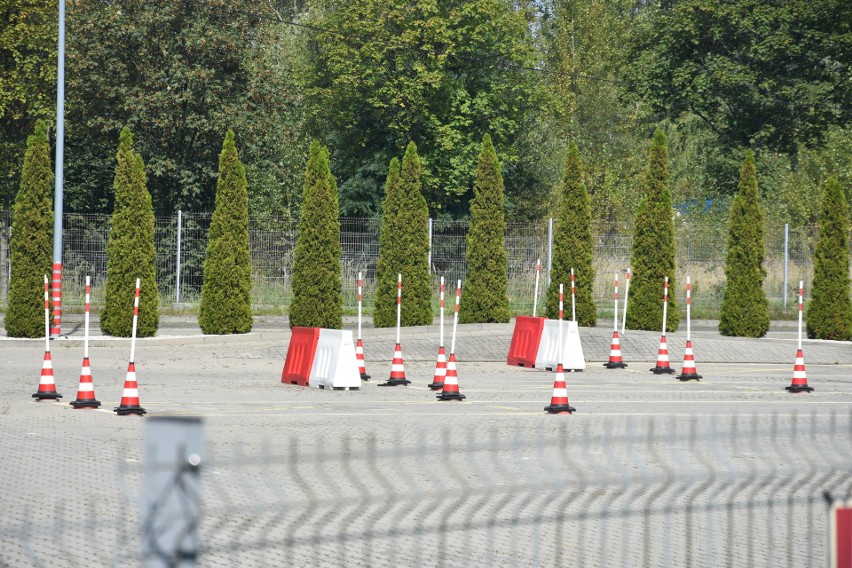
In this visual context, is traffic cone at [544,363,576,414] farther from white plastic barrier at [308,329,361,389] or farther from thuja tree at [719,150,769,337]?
thuja tree at [719,150,769,337]

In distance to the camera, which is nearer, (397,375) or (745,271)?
(397,375)

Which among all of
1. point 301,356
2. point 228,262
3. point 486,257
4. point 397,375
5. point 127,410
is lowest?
point 127,410

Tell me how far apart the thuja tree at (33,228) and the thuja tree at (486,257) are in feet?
31.0

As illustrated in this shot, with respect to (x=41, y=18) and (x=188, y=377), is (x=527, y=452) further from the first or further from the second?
(x=41, y=18)

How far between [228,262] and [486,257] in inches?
239

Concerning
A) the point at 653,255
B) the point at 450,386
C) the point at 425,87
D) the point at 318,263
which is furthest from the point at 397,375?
the point at 425,87

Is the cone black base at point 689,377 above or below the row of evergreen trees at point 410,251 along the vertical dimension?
below

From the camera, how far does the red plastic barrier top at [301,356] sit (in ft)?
61.2

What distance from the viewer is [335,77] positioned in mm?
54875

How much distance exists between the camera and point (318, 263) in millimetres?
30047

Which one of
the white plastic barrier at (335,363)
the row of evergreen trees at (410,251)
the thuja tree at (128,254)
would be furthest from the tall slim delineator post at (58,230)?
the white plastic barrier at (335,363)

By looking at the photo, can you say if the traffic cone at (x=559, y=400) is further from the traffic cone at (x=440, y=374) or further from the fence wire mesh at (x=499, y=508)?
the traffic cone at (x=440, y=374)

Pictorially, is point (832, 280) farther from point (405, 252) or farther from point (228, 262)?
point (228, 262)

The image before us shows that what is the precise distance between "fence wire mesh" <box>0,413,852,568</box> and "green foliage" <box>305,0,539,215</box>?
1588 inches
